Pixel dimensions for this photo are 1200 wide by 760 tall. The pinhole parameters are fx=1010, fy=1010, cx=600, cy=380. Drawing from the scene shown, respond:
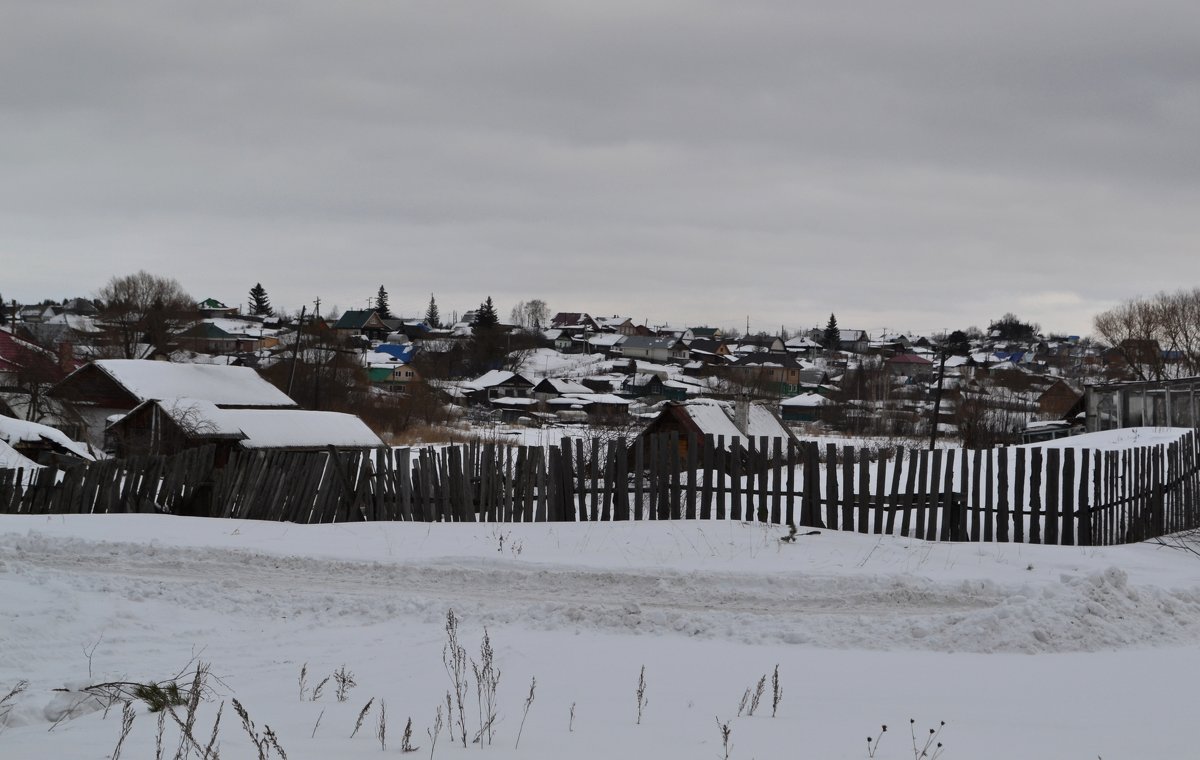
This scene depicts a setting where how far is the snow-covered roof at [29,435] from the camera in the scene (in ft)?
85.3

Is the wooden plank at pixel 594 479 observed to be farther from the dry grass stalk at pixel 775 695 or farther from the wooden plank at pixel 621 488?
the dry grass stalk at pixel 775 695

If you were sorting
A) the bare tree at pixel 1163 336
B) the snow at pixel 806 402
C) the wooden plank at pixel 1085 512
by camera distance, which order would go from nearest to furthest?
the wooden plank at pixel 1085 512, the bare tree at pixel 1163 336, the snow at pixel 806 402

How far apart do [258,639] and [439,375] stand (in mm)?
101784

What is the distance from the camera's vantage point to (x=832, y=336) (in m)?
166

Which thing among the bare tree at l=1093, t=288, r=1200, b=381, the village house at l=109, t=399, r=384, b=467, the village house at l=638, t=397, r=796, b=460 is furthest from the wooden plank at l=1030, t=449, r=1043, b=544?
the bare tree at l=1093, t=288, r=1200, b=381

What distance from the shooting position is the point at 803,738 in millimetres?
5191

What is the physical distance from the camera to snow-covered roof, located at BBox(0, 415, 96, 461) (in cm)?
2600

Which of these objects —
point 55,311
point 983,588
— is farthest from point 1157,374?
point 55,311

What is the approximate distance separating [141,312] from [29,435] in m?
45.4

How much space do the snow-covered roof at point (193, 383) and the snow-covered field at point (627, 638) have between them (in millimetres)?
30078

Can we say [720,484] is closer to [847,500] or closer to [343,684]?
[847,500]

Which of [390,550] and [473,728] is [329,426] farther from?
[473,728]

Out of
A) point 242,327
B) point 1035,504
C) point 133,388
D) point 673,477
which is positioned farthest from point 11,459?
point 242,327

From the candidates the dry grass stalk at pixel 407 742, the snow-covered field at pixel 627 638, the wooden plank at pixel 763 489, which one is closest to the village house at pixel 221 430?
the wooden plank at pixel 763 489
